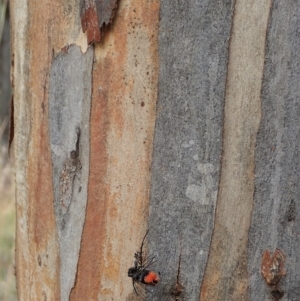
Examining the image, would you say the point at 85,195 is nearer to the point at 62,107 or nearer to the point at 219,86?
the point at 62,107

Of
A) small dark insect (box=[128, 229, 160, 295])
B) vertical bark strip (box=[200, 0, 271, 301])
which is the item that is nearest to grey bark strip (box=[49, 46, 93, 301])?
small dark insect (box=[128, 229, 160, 295])

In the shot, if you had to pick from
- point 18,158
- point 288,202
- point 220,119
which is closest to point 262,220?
point 288,202

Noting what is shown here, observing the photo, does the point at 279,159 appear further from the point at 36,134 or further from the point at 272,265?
the point at 36,134

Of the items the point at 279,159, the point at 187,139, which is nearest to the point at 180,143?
the point at 187,139

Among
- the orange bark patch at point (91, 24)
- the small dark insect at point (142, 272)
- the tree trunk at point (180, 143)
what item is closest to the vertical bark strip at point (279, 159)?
the tree trunk at point (180, 143)

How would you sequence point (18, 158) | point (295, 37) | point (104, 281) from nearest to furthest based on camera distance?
1. point (295, 37)
2. point (104, 281)
3. point (18, 158)

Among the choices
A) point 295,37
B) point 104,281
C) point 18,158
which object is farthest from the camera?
point 18,158

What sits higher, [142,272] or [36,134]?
[36,134]

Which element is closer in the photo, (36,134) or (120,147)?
(120,147)
